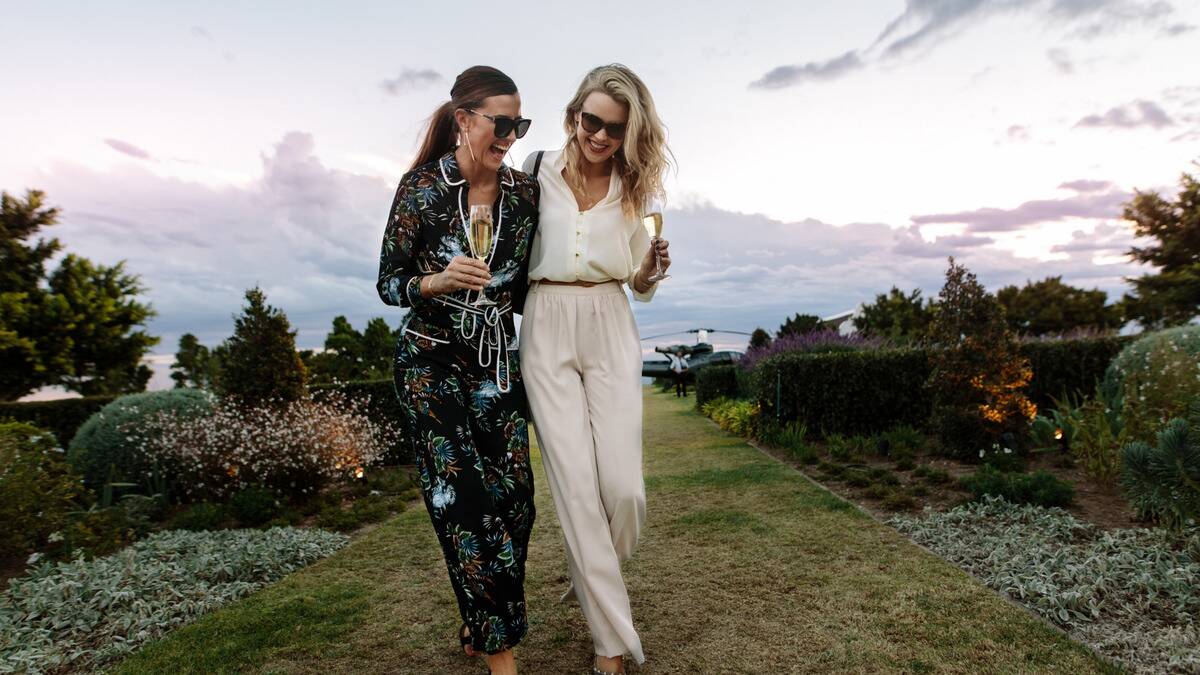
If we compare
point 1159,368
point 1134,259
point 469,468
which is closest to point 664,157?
point 469,468

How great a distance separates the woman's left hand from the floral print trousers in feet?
2.89

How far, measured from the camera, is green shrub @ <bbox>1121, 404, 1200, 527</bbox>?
12.2 feet

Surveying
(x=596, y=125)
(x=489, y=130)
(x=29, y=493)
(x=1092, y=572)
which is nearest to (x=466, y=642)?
(x=489, y=130)

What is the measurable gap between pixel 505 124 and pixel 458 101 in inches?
10.1

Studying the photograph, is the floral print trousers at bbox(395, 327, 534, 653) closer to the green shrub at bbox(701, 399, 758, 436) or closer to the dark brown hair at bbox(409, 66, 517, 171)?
the dark brown hair at bbox(409, 66, 517, 171)

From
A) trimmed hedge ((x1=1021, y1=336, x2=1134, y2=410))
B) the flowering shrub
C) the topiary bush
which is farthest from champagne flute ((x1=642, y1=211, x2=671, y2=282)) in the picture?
trimmed hedge ((x1=1021, y1=336, x2=1134, y2=410))

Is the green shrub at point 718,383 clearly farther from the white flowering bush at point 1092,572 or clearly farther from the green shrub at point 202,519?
the green shrub at point 202,519

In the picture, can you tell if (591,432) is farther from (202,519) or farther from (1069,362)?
(1069,362)

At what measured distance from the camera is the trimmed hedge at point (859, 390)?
1018 cm

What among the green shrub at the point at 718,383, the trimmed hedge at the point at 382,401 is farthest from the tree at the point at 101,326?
the green shrub at the point at 718,383

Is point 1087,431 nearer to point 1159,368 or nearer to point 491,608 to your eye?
point 1159,368

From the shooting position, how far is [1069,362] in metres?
10.5

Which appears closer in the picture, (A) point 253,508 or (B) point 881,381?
(A) point 253,508

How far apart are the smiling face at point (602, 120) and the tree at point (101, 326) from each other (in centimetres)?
2030
